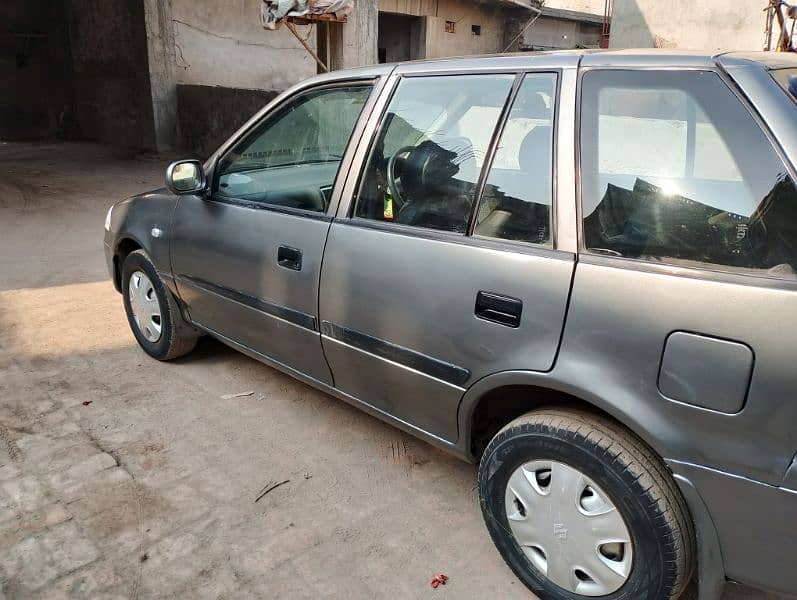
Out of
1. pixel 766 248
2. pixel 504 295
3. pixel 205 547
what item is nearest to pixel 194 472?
pixel 205 547

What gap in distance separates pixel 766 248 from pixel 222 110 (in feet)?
37.9

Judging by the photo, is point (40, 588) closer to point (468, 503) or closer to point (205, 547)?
point (205, 547)

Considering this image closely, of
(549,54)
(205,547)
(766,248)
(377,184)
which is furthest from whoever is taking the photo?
(377,184)

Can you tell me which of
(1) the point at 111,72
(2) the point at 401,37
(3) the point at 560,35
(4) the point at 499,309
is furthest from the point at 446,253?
(3) the point at 560,35

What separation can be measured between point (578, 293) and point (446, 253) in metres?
0.53

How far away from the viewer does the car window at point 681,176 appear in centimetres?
173

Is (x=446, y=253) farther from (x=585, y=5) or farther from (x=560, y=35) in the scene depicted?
(x=585, y=5)

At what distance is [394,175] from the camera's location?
8.84 ft

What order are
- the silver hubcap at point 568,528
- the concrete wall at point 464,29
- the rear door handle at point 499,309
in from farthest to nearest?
the concrete wall at point 464,29, the rear door handle at point 499,309, the silver hubcap at point 568,528

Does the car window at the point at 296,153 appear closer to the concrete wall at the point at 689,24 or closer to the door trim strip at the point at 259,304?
the door trim strip at the point at 259,304

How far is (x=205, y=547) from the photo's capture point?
2.54 meters

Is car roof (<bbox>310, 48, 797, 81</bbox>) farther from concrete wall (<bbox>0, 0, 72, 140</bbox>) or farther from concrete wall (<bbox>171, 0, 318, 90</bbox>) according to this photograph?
concrete wall (<bbox>0, 0, 72, 140</bbox>)

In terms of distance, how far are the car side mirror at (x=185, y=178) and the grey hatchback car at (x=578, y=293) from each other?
54cm

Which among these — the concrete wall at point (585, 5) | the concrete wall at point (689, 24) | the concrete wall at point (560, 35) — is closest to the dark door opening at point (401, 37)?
the concrete wall at point (560, 35)
